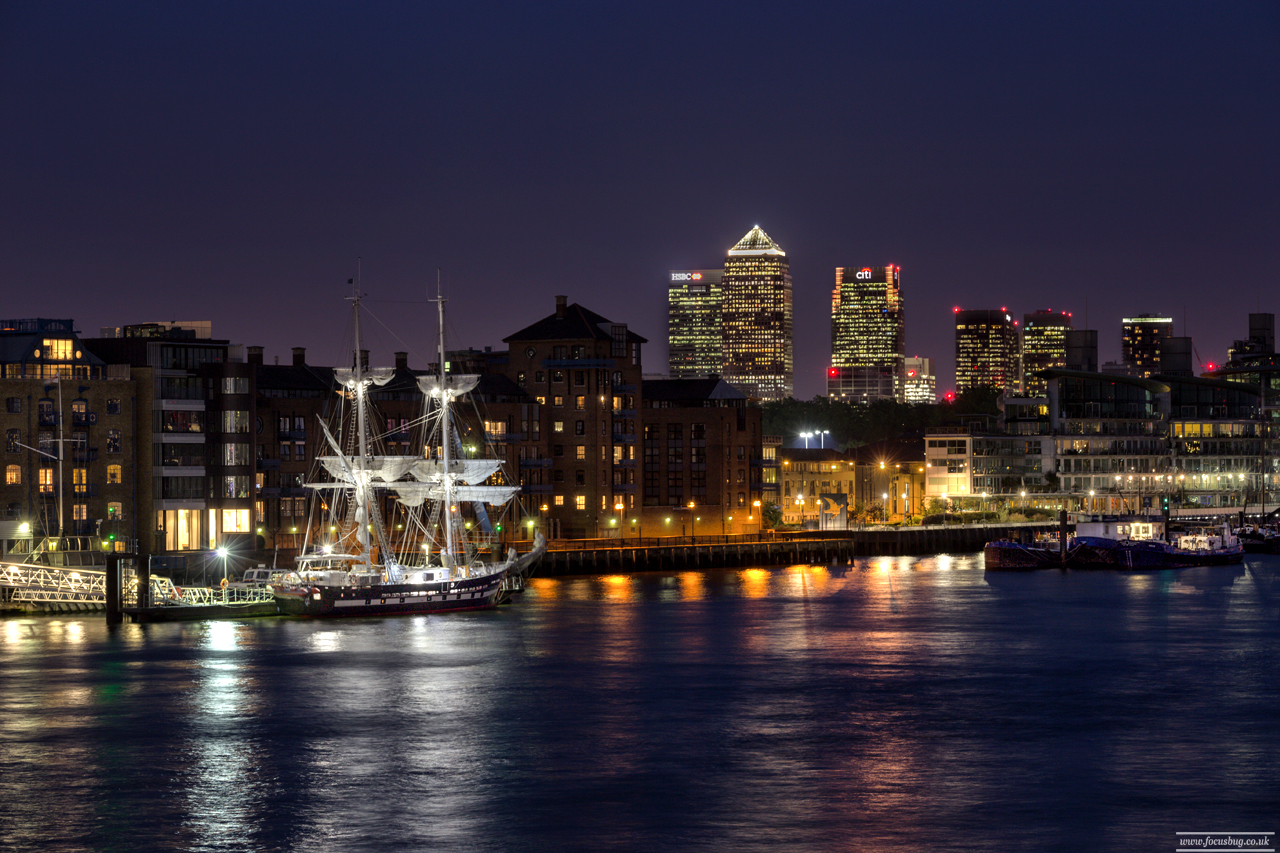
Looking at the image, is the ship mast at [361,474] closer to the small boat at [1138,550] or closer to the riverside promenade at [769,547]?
the riverside promenade at [769,547]

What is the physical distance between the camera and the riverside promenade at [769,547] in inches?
5615

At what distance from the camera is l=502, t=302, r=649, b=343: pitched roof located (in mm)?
155750

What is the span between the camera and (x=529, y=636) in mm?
89562

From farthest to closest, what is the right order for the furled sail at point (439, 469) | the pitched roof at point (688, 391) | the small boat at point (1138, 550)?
the pitched roof at point (688, 391) < the small boat at point (1138, 550) < the furled sail at point (439, 469)

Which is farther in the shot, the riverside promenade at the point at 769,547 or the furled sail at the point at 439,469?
the riverside promenade at the point at 769,547

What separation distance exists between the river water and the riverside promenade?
3896cm

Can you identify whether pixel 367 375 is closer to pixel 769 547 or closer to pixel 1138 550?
pixel 769 547

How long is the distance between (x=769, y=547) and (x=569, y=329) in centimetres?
2738

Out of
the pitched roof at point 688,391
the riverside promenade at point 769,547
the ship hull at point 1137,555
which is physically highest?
the pitched roof at point 688,391

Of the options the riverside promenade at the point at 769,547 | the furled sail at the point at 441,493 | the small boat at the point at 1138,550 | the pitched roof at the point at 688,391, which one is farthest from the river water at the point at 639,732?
the pitched roof at the point at 688,391

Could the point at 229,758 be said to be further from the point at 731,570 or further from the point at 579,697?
the point at 731,570

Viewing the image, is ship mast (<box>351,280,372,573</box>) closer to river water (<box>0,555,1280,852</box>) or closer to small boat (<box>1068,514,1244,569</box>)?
river water (<box>0,555,1280,852</box>)

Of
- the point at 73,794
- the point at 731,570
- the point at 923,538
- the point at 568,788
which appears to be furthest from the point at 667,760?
the point at 923,538

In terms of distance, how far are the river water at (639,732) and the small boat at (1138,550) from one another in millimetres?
49644
